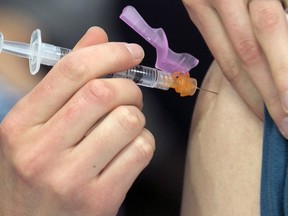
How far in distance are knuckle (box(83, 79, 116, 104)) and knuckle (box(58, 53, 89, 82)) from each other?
2cm

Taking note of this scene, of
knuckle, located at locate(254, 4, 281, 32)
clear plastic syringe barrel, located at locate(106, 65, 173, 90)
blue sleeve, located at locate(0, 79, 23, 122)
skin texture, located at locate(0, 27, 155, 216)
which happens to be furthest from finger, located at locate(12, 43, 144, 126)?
blue sleeve, located at locate(0, 79, 23, 122)

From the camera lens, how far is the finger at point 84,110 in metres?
0.71

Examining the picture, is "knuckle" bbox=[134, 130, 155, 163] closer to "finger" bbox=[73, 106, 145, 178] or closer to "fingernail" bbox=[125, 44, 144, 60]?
"finger" bbox=[73, 106, 145, 178]

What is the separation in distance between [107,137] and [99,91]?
0.26ft

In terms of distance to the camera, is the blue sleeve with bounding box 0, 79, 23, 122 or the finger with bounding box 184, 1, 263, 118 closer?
the finger with bounding box 184, 1, 263, 118

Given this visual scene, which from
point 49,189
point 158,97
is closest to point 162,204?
point 158,97

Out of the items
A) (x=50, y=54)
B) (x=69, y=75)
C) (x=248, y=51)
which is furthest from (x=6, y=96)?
(x=248, y=51)

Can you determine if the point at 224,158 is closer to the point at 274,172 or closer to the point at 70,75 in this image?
the point at 274,172

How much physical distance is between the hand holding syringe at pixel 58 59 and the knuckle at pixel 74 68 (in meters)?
0.09

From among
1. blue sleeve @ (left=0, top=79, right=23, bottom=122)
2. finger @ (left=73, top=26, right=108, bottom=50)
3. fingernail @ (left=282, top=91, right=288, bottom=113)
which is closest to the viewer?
fingernail @ (left=282, top=91, right=288, bottom=113)

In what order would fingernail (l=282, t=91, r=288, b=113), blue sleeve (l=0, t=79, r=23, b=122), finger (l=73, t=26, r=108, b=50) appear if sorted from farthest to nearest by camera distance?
blue sleeve (l=0, t=79, r=23, b=122) → finger (l=73, t=26, r=108, b=50) → fingernail (l=282, t=91, r=288, b=113)

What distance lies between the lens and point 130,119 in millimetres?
734

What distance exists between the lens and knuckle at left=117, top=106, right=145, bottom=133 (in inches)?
28.8

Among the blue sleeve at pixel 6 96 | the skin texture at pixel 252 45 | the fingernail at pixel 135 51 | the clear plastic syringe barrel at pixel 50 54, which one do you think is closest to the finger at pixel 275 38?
the skin texture at pixel 252 45
